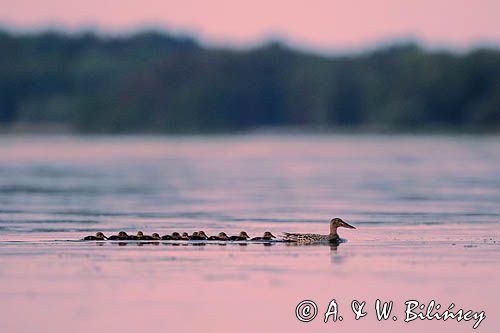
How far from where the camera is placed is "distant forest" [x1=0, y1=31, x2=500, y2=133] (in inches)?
4850

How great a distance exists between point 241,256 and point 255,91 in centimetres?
12366

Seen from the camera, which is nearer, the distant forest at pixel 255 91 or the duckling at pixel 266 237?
the duckling at pixel 266 237

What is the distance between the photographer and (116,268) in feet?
64.2

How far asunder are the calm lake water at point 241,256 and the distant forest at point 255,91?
76.4 m

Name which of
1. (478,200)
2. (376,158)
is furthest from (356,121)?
(478,200)

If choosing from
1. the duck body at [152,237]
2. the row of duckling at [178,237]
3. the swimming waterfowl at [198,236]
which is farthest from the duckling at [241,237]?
the duck body at [152,237]

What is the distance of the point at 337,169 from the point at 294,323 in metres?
34.3

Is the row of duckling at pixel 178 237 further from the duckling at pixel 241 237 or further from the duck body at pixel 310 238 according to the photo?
the duck body at pixel 310 238

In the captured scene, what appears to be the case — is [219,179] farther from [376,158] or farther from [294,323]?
[294,323]

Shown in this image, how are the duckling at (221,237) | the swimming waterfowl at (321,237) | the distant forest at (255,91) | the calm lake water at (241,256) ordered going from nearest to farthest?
1. the calm lake water at (241,256)
2. the swimming waterfowl at (321,237)
3. the duckling at (221,237)
4. the distant forest at (255,91)

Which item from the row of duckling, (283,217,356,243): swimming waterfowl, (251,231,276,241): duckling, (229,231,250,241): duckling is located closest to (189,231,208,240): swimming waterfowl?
the row of duckling

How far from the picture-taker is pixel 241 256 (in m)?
20.9

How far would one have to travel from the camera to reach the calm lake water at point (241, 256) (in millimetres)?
16484

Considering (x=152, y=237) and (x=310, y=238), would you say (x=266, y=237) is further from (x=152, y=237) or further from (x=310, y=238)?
(x=152, y=237)
